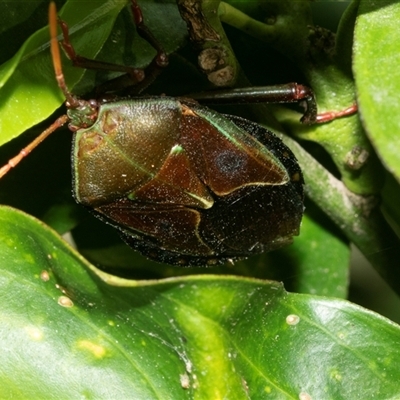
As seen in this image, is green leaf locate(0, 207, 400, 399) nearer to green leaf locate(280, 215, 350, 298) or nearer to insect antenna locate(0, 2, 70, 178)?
insect antenna locate(0, 2, 70, 178)

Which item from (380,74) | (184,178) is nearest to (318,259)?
(184,178)

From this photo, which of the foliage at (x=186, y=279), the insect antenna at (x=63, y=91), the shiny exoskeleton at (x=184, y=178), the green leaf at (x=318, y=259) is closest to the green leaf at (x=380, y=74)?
the foliage at (x=186, y=279)

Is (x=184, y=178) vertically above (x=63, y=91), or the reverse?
(x=63, y=91)

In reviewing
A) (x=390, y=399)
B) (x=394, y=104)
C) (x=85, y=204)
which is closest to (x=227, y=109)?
(x=85, y=204)

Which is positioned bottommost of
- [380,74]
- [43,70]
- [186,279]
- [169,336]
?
[169,336]

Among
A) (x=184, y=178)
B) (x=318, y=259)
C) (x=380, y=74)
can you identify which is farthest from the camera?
(x=318, y=259)

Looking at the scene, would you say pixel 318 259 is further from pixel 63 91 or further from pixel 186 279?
pixel 63 91

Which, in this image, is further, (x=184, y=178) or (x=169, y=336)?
(x=184, y=178)

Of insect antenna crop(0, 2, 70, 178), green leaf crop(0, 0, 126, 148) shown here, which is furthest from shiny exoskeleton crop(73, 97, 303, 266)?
green leaf crop(0, 0, 126, 148)
